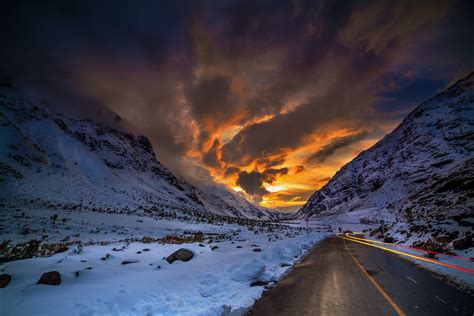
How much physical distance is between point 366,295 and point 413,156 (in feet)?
521

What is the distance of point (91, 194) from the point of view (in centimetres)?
4597

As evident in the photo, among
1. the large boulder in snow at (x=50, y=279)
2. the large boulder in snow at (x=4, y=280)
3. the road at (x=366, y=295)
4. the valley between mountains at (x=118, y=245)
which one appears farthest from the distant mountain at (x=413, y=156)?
the large boulder in snow at (x=4, y=280)

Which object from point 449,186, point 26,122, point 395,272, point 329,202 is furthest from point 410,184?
point 26,122

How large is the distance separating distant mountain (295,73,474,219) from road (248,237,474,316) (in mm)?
81960

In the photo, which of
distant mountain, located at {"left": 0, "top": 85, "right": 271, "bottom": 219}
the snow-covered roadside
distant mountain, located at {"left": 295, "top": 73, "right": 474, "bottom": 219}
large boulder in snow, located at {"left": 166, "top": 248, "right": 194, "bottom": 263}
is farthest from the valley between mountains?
distant mountain, located at {"left": 295, "top": 73, "right": 474, "bottom": 219}

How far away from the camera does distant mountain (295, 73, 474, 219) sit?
109 meters

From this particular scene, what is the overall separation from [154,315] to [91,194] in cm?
4994

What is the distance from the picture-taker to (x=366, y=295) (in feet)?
20.2

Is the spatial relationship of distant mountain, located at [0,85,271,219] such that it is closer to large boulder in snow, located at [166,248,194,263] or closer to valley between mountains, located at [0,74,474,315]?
valley between mountains, located at [0,74,474,315]

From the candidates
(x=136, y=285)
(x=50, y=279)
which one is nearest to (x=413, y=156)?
(x=136, y=285)

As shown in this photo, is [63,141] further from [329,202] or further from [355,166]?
[355,166]

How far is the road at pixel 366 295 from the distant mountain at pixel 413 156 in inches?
3227

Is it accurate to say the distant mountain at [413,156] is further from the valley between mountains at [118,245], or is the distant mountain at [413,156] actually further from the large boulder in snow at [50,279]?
the large boulder in snow at [50,279]

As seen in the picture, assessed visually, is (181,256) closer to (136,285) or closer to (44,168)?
(136,285)
